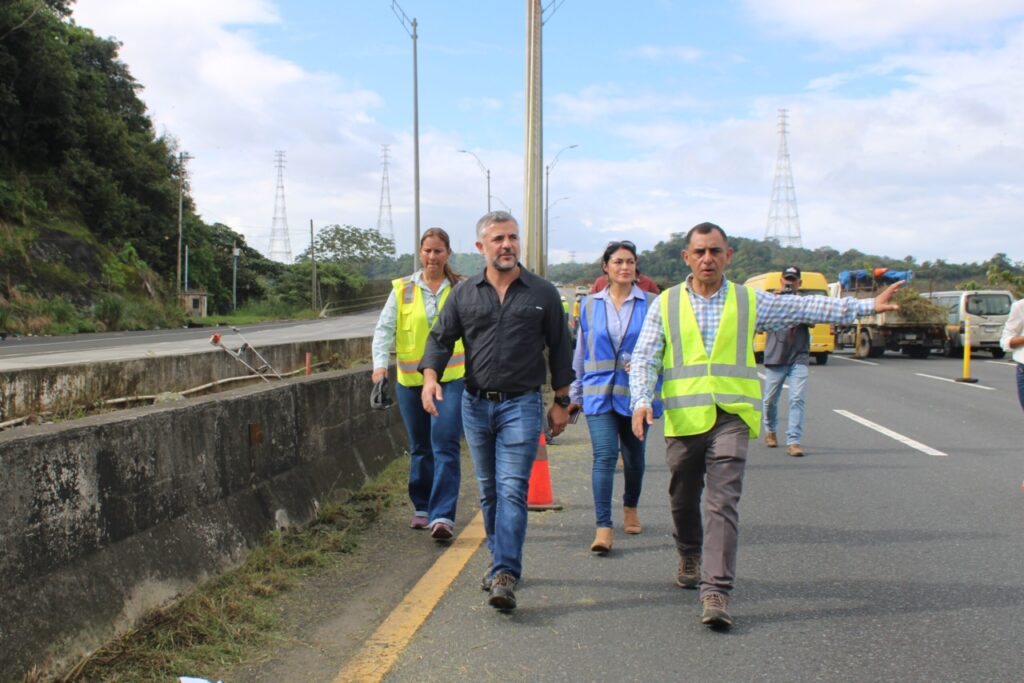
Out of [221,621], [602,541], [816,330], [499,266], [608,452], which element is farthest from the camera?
[816,330]

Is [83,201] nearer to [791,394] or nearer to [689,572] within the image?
[791,394]

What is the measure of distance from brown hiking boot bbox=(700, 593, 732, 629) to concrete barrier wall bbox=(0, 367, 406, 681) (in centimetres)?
233

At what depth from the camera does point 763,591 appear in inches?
188

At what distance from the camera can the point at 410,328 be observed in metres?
6.07

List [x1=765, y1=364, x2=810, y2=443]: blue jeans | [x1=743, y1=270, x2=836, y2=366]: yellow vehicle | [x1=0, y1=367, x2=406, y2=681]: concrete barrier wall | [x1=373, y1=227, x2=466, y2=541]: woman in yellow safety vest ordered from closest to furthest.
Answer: [x1=0, y1=367, x2=406, y2=681]: concrete barrier wall, [x1=373, y1=227, x2=466, y2=541]: woman in yellow safety vest, [x1=765, y1=364, x2=810, y2=443]: blue jeans, [x1=743, y1=270, x2=836, y2=366]: yellow vehicle

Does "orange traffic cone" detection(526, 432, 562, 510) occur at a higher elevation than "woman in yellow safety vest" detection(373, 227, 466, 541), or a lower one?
lower

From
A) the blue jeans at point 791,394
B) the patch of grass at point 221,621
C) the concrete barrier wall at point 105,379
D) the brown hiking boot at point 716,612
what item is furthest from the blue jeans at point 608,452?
the blue jeans at point 791,394

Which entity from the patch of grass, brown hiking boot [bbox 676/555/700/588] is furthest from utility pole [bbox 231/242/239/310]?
brown hiking boot [bbox 676/555/700/588]

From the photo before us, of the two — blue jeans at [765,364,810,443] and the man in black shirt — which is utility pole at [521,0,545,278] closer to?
blue jeans at [765,364,810,443]

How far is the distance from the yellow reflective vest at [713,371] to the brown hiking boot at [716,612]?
0.77 meters

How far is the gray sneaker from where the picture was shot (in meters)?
4.38

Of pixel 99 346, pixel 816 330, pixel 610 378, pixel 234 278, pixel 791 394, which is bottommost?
pixel 99 346

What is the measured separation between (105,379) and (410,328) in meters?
2.37

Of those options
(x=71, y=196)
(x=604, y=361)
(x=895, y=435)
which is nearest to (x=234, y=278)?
(x=71, y=196)
